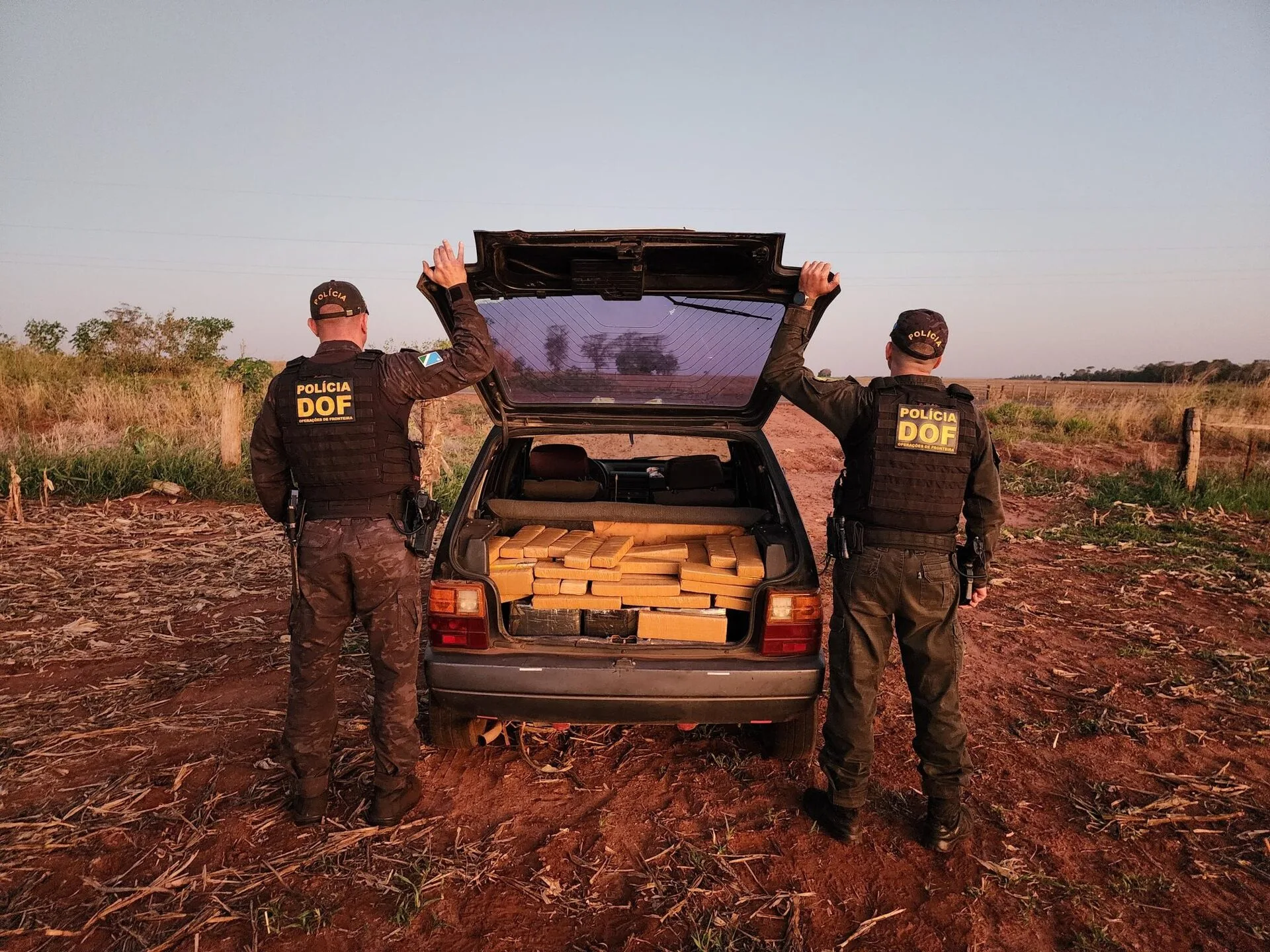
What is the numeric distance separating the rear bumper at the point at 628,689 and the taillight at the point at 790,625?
0.07 m

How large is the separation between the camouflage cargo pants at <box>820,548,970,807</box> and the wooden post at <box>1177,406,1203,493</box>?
950 cm

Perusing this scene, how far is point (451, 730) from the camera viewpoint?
332cm

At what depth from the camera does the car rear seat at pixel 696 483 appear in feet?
13.1

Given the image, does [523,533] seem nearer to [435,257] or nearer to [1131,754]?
[435,257]

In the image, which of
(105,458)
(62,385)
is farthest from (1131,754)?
(62,385)

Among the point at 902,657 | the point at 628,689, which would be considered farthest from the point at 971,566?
the point at 628,689

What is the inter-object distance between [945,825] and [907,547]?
111 centimetres

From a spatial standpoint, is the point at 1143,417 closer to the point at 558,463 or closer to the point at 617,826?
the point at 558,463

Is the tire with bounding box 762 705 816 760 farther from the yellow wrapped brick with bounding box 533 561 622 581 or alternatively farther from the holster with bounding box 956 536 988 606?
the yellow wrapped brick with bounding box 533 561 622 581

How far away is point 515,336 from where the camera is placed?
12.5 ft

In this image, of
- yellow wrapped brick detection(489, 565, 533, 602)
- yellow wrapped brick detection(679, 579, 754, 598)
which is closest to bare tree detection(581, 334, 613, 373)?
yellow wrapped brick detection(489, 565, 533, 602)

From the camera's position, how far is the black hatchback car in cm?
285

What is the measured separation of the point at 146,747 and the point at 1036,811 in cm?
419

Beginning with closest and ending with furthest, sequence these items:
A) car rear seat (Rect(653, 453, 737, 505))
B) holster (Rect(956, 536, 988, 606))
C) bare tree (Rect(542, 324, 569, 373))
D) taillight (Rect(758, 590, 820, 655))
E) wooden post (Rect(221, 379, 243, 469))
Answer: holster (Rect(956, 536, 988, 606)) → taillight (Rect(758, 590, 820, 655)) → bare tree (Rect(542, 324, 569, 373)) → car rear seat (Rect(653, 453, 737, 505)) → wooden post (Rect(221, 379, 243, 469))
